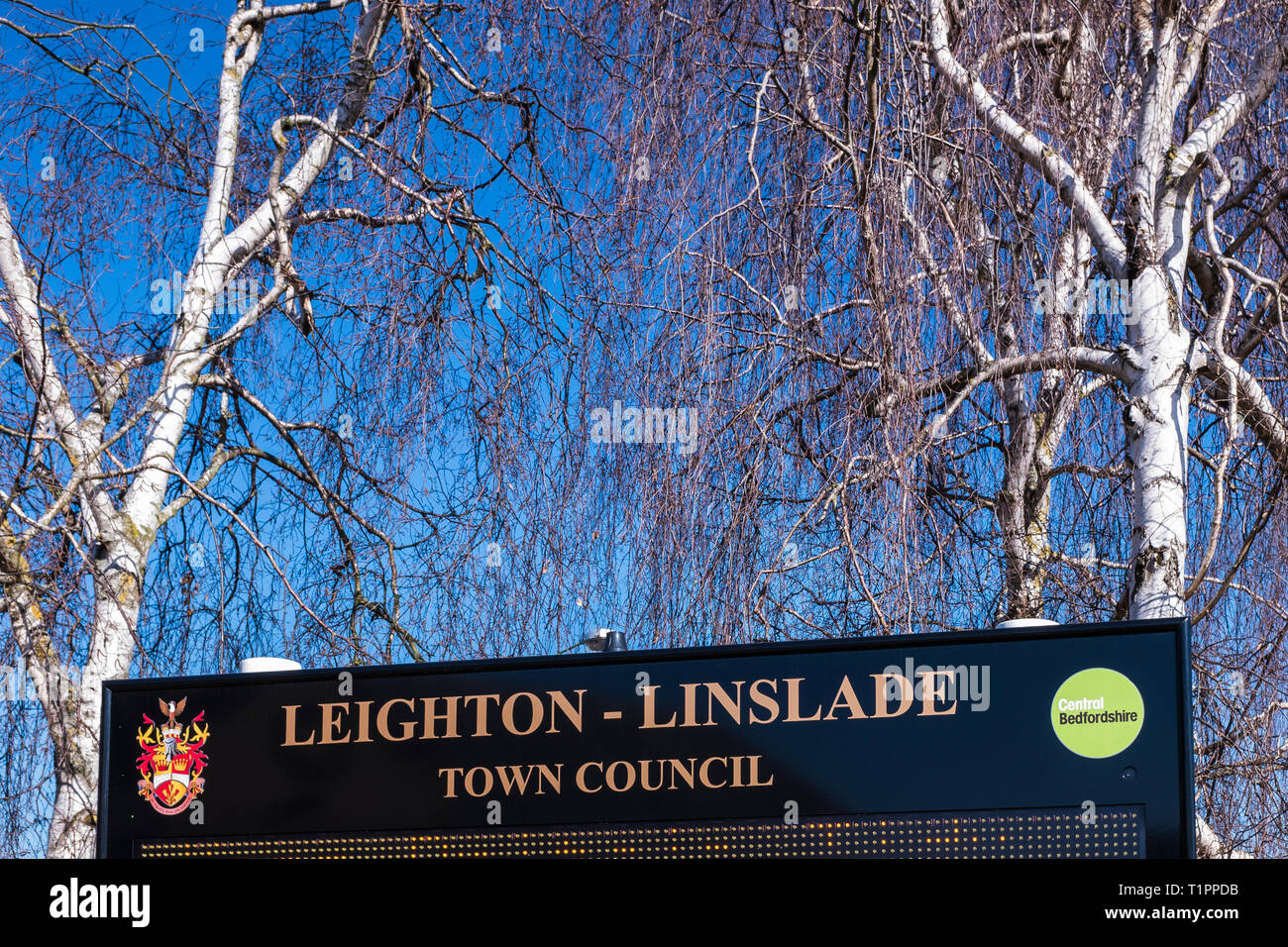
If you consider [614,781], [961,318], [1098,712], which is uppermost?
[961,318]

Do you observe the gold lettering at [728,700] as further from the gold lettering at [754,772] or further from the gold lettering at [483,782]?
the gold lettering at [483,782]

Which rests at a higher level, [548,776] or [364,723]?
[364,723]

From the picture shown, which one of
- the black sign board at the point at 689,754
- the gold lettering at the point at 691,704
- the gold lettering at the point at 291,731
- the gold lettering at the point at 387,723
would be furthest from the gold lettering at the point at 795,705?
the gold lettering at the point at 291,731

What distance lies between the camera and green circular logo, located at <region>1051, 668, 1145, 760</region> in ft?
12.5

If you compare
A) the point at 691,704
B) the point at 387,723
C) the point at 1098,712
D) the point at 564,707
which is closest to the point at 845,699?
the point at 691,704

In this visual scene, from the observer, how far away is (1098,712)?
3824 mm

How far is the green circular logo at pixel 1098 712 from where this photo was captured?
3797 mm

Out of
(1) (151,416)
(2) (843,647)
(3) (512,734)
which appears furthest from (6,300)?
(2) (843,647)

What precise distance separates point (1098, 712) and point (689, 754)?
40.1 inches

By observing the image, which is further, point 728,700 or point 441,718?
point 441,718

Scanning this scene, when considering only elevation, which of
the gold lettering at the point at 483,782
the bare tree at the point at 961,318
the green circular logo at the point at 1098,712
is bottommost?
the gold lettering at the point at 483,782

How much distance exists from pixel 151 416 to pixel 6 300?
44.6 inches

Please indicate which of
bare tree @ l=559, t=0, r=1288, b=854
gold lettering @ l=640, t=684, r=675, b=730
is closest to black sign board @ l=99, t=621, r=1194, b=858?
gold lettering @ l=640, t=684, r=675, b=730

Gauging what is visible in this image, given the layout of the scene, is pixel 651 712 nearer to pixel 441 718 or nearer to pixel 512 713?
pixel 512 713
